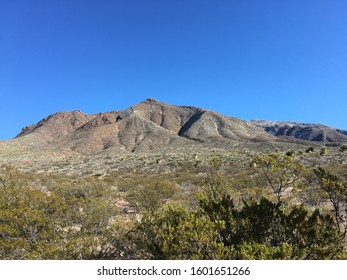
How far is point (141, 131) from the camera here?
97938 mm

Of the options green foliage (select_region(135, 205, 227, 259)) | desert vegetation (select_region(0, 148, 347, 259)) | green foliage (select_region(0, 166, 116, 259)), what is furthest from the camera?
green foliage (select_region(0, 166, 116, 259))

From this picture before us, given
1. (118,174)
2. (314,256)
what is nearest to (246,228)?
(314,256)

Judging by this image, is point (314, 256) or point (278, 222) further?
point (278, 222)

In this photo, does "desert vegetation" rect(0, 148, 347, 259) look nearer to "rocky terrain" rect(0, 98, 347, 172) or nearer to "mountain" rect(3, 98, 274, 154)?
"rocky terrain" rect(0, 98, 347, 172)

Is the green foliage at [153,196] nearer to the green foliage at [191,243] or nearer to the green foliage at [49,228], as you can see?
the green foliage at [49,228]

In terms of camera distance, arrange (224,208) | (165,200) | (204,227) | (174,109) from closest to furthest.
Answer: (204,227)
(224,208)
(165,200)
(174,109)

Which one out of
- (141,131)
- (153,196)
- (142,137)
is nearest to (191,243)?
(153,196)

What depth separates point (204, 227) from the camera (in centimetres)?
639

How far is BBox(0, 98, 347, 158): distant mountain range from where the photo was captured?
85438 mm

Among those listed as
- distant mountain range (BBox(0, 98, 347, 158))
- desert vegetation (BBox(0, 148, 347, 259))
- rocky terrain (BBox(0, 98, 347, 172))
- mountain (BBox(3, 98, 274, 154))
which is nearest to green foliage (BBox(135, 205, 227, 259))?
desert vegetation (BBox(0, 148, 347, 259))

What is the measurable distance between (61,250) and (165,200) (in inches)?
407

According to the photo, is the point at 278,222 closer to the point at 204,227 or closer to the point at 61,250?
the point at 204,227

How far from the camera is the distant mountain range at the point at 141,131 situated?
8544 centimetres

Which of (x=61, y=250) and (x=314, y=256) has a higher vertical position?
(x=61, y=250)
